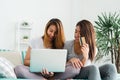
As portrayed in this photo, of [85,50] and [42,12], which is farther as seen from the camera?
[42,12]

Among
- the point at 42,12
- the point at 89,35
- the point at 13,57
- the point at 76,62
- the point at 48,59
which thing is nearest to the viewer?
the point at 48,59

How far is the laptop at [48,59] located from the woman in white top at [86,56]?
17 cm

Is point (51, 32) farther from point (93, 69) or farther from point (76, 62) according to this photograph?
point (93, 69)

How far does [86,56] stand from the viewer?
7.47ft

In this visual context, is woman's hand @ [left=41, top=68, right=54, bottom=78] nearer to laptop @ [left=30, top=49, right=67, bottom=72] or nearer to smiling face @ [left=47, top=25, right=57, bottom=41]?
laptop @ [left=30, top=49, right=67, bottom=72]

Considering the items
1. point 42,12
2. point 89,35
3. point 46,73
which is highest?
point 42,12

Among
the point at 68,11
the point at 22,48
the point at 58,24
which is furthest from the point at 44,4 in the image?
the point at 58,24

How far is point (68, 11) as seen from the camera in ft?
14.1

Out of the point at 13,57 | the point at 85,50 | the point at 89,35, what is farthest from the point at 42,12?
the point at 85,50

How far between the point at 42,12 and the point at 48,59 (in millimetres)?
2130

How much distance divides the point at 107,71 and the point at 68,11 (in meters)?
2.20

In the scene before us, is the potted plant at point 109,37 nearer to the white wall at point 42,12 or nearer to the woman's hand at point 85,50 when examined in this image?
the white wall at point 42,12

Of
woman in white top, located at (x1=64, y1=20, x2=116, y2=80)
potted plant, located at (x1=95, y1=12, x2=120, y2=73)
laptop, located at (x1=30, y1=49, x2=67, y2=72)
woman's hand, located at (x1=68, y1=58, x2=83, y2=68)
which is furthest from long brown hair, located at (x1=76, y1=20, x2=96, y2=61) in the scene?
potted plant, located at (x1=95, y1=12, x2=120, y2=73)

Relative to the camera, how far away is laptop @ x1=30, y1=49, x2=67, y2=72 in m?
2.05
